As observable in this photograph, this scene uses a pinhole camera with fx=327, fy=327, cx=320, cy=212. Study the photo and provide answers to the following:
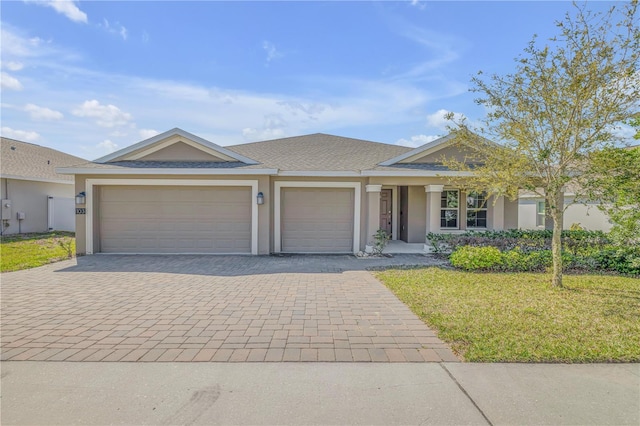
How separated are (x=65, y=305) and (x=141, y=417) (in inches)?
161

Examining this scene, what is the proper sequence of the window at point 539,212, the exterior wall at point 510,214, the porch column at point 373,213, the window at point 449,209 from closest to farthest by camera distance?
1. the porch column at point 373,213
2. the exterior wall at point 510,214
3. the window at point 449,209
4. the window at point 539,212

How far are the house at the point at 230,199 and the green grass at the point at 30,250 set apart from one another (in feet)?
3.21

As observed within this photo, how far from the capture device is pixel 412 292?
6.45 meters

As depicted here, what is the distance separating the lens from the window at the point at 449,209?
43.0 ft

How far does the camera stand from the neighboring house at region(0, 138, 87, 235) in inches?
588

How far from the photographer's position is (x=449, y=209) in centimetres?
1312

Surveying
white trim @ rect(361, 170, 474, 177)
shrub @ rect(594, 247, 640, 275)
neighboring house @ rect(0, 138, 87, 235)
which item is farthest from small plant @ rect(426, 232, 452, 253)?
neighboring house @ rect(0, 138, 87, 235)

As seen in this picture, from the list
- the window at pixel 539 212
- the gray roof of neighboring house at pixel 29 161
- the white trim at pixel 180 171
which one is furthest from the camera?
the window at pixel 539 212

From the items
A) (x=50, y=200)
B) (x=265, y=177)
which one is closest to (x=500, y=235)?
(x=265, y=177)

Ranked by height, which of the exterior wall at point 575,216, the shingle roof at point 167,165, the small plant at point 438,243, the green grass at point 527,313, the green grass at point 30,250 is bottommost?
the green grass at point 527,313

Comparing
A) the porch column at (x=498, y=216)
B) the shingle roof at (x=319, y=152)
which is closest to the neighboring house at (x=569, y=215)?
the porch column at (x=498, y=216)

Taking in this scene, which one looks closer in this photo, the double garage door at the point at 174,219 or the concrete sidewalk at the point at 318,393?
the concrete sidewalk at the point at 318,393

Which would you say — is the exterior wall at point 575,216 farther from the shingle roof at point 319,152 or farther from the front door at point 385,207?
the shingle roof at point 319,152

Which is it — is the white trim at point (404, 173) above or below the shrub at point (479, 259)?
above
